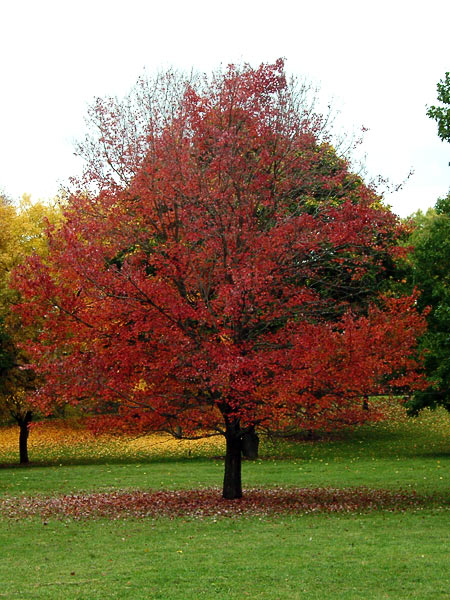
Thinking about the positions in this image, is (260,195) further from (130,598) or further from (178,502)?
(130,598)

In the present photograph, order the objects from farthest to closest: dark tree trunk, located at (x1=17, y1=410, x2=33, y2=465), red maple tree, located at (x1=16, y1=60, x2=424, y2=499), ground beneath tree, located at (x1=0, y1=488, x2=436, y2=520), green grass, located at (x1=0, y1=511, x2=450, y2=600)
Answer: dark tree trunk, located at (x1=17, y1=410, x2=33, y2=465)
ground beneath tree, located at (x1=0, y1=488, x2=436, y2=520)
red maple tree, located at (x1=16, y1=60, x2=424, y2=499)
green grass, located at (x1=0, y1=511, x2=450, y2=600)

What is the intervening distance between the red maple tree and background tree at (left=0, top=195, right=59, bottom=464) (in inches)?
506

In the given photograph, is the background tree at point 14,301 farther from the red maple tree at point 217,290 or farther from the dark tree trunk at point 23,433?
the red maple tree at point 217,290

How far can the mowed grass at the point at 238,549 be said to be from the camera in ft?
32.1

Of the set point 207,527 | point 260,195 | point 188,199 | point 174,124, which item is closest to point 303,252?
point 260,195

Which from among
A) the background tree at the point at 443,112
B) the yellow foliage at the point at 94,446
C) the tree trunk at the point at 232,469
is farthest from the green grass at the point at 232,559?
the yellow foliage at the point at 94,446

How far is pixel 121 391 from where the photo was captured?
1683 cm

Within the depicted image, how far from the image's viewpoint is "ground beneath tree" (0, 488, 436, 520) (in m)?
17.7

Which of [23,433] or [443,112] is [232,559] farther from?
[23,433]

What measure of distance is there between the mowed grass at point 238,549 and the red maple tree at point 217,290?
2.73 m

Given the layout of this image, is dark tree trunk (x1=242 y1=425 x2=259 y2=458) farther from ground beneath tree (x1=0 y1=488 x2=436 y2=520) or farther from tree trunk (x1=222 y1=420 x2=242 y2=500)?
tree trunk (x1=222 y1=420 x2=242 y2=500)

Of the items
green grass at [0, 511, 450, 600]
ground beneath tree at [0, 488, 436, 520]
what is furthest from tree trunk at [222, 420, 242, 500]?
green grass at [0, 511, 450, 600]

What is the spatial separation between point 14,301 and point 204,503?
51.7 ft

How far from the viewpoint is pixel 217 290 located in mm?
17453
